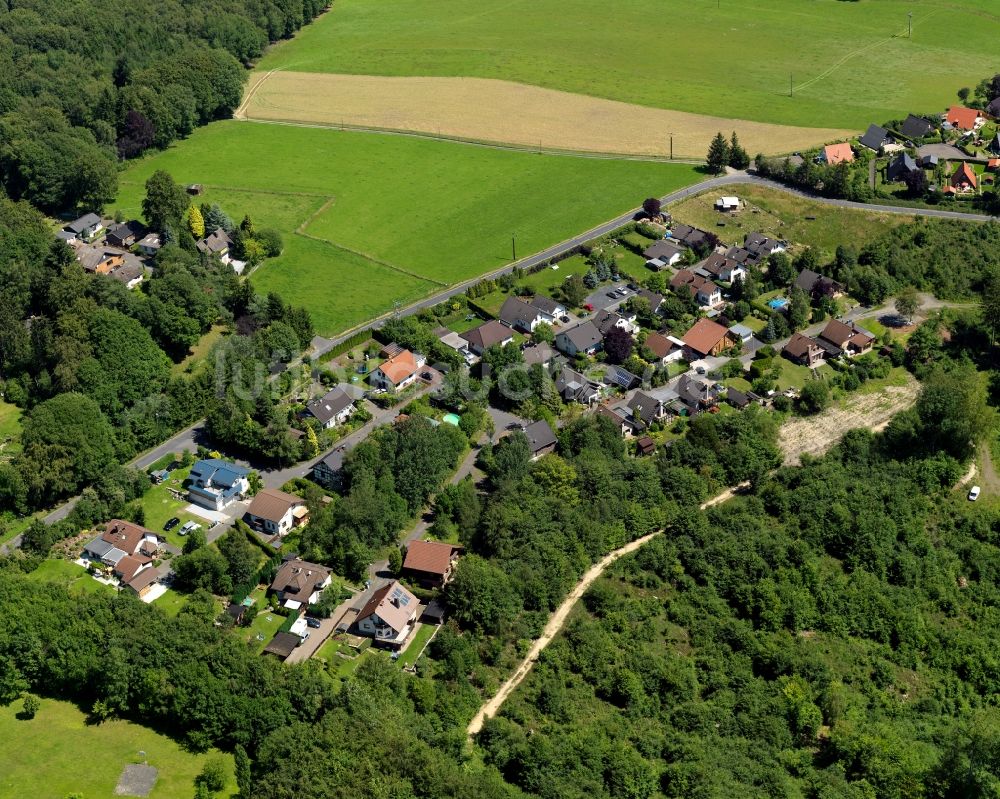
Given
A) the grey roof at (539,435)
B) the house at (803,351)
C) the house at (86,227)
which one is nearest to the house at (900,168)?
the house at (803,351)

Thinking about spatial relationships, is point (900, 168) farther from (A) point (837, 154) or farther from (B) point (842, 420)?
(B) point (842, 420)

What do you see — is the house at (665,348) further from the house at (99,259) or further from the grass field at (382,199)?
the house at (99,259)

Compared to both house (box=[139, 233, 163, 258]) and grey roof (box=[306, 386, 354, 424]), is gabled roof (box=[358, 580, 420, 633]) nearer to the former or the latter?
grey roof (box=[306, 386, 354, 424])

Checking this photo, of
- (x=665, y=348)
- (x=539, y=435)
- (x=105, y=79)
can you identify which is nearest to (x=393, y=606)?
(x=539, y=435)

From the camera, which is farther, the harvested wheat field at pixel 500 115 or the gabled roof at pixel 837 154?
the harvested wheat field at pixel 500 115

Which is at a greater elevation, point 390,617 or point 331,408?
point 331,408

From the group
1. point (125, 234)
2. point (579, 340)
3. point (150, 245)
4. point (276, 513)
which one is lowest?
point (276, 513)

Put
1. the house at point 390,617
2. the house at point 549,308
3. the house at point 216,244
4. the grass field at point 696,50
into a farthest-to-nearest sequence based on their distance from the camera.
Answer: the grass field at point 696,50, the house at point 216,244, the house at point 549,308, the house at point 390,617
